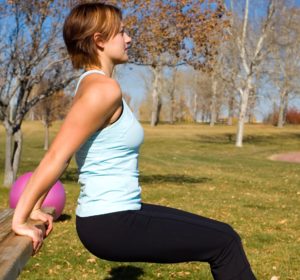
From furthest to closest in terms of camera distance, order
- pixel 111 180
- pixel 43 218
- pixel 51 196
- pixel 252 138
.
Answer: pixel 252 138 → pixel 51 196 → pixel 43 218 → pixel 111 180

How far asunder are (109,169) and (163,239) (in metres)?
0.47

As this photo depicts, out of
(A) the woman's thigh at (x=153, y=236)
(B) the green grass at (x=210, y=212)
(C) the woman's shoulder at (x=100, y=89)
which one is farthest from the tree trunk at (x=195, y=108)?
(C) the woman's shoulder at (x=100, y=89)

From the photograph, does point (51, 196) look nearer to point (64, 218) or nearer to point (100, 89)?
point (64, 218)

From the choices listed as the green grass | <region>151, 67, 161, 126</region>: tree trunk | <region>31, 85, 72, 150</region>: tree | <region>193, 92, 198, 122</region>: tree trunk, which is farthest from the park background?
<region>193, 92, 198, 122</region>: tree trunk

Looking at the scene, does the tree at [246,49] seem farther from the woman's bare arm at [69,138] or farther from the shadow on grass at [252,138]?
the woman's bare arm at [69,138]

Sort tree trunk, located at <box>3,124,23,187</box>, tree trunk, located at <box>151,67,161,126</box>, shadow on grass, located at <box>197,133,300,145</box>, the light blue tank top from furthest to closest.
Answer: tree trunk, located at <box>151,67,161,126</box> → shadow on grass, located at <box>197,133,300,145</box> → tree trunk, located at <box>3,124,23,187</box> → the light blue tank top

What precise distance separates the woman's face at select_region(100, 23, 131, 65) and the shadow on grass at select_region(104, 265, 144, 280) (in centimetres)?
349

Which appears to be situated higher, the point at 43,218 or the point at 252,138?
the point at 43,218

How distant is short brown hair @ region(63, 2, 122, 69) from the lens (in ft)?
9.32

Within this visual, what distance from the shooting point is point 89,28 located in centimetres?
284

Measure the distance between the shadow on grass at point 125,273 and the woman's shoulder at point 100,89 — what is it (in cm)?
362

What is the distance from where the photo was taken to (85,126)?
8.48 ft

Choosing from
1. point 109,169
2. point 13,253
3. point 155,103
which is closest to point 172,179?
point 109,169

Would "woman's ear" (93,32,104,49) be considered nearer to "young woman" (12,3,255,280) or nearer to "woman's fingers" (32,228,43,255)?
"young woman" (12,3,255,280)
